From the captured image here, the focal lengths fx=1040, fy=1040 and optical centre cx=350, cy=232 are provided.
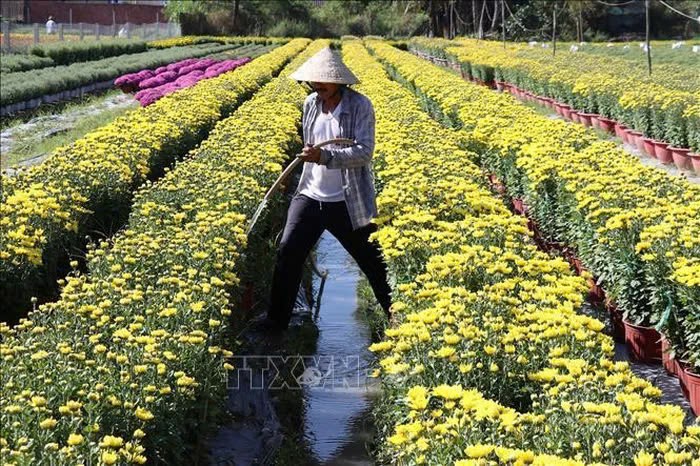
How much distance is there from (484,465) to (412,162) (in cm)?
534

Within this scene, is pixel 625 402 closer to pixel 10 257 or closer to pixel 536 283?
pixel 536 283

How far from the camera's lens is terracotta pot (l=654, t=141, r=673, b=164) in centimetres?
1382

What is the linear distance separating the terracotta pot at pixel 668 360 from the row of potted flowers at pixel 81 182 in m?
3.75

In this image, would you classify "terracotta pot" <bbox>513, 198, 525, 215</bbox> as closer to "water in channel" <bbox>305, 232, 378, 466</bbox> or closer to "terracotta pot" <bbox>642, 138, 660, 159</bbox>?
"water in channel" <bbox>305, 232, 378, 466</bbox>

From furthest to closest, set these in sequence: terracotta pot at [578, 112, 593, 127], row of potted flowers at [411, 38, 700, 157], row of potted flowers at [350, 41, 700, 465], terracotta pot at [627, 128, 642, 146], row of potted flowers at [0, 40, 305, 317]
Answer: terracotta pot at [578, 112, 593, 127], terracotta pot at [627, 128, 642, 146], row of potted flowers at [411, 38, 700, 157], row of potted flowers at [0, 40, 305, 317], row of potted flowers at [350, 41, 700, 465]

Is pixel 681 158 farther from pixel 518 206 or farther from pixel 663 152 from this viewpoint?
pixel 518 206

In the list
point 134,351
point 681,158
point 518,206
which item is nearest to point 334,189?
point 134,351

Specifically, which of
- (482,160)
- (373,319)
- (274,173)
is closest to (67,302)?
(373,319)

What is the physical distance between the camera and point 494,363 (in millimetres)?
4137

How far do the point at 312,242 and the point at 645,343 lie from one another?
217cm

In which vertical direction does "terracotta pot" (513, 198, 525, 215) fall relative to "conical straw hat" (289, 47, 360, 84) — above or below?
below

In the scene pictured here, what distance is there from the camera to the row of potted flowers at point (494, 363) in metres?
3.38

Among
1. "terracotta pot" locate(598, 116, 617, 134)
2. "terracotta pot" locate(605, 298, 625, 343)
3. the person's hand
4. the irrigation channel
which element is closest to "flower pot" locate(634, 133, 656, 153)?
"terracotta pot" locate(598, 116, 617, 134)

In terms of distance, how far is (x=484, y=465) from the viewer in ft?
10.2
